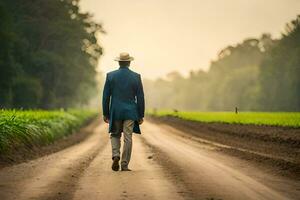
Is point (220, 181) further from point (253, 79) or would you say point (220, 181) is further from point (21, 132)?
point (253, 79)

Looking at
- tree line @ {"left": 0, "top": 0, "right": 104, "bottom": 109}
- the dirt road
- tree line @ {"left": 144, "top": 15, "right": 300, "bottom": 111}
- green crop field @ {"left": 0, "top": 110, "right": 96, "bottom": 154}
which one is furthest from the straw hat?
tree line @ {"left": 144, "top": 15, "right": 300, "bottom": 111}

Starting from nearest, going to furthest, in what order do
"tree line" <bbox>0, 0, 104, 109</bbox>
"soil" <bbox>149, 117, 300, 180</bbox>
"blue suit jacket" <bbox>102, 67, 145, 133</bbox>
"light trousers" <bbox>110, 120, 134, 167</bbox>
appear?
1. "light trousers" <bbox>110, 120, 134, 167</bbox>
2. "blue suit jacket" <bbox>102, 67, 145, 133</bbox>
3. "soil" <bbox>149, 117, 300, 180</bbox>
4. "tree line" <bbox>0, 0, 104, 109</bbox>

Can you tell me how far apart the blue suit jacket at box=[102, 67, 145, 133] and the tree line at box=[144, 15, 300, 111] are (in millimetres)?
68074

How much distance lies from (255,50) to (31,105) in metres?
91.0

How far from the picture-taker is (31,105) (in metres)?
52.2

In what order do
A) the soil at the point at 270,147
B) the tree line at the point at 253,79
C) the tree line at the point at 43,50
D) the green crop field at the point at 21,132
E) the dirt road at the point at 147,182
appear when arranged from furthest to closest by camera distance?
the tree line at the point at 253,79, the tree line at the point at 43,50, the green crop field at the point at 21,132, the soil at the point at 270,147, the dirt road at the point at 147,182

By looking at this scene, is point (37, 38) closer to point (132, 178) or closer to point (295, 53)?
point (295, 53)

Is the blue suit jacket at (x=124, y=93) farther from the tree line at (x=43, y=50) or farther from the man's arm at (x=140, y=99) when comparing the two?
the tree line at (x=43, y=50)

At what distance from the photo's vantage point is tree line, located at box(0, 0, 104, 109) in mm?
46188

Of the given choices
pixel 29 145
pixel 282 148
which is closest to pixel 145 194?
pixel 29 145

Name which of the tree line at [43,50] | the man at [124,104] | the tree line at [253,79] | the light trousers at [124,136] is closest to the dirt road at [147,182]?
the light trousers at [124,136]

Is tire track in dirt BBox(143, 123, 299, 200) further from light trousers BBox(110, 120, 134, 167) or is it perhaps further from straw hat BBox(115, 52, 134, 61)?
straw hat BBox(115, 52, 134, 61)

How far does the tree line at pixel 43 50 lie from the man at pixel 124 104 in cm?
3550

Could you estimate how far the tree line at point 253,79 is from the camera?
275 feet
